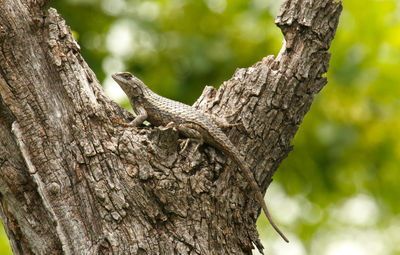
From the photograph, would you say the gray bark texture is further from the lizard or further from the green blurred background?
the green blurred background

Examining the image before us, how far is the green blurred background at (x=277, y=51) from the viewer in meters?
6.96

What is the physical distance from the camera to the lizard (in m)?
4.69

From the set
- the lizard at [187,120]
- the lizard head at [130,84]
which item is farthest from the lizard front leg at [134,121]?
the lizard head at [130,84]

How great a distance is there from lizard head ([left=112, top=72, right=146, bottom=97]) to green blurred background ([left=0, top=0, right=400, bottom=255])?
0.51 m

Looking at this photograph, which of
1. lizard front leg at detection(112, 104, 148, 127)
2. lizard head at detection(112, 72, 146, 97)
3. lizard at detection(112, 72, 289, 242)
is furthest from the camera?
lizard head at detection(112, 72, 146, 97)

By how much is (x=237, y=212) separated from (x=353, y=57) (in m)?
3.62

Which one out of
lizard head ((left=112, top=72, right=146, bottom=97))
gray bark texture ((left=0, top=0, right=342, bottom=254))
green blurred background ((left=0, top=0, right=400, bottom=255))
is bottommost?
gray bark texture ((left=0, top=0, right=342, bottom=254))

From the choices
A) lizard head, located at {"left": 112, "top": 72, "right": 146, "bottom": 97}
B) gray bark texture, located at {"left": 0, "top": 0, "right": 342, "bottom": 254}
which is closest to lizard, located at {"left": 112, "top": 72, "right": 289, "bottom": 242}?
lizard head, located at {"left": 112, "top": 72, "right": 146, "bottom": 97}

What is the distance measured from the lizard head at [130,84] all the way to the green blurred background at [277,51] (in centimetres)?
51

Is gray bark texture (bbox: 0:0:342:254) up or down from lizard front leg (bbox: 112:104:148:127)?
down

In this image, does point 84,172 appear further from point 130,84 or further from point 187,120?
point 130,84

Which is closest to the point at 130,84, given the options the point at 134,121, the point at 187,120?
the point at 187,120

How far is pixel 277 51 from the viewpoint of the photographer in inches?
275

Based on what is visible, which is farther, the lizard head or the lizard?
the lizard head
